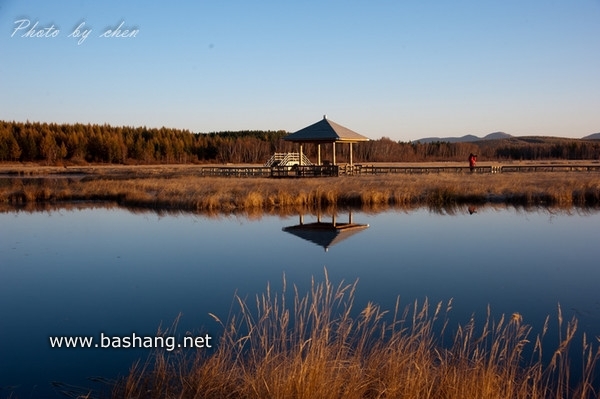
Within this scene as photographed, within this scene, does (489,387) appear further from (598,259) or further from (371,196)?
(371,196)

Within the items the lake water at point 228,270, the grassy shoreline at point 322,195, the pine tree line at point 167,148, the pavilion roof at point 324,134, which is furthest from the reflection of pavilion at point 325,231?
the pine tree line at point 167,148

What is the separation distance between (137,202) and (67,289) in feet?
46.2

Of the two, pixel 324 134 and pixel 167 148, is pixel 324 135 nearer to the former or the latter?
pixel 324 134

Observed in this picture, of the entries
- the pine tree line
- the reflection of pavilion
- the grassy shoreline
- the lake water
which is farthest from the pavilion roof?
the pine tree line

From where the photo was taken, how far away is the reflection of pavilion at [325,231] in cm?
1382

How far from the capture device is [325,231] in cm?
1541

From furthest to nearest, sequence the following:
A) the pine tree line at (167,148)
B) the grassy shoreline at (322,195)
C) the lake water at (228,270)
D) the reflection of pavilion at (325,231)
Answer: the pine tree line at (167,148), the grassy shoreline at (322,195), the reflection of pavilion at (325,231), the lake water at (228,270)

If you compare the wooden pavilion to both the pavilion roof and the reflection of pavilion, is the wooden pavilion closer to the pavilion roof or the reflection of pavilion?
the pavilion roof

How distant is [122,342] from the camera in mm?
6711

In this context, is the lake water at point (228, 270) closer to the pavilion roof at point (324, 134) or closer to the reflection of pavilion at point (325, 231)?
the reflection of pavilion at point (325, 231)

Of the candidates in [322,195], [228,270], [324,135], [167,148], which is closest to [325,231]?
[228,270]

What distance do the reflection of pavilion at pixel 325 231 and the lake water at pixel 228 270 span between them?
0.34 ft

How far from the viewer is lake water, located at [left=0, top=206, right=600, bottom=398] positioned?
7.06 metres

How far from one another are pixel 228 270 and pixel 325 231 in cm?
517
